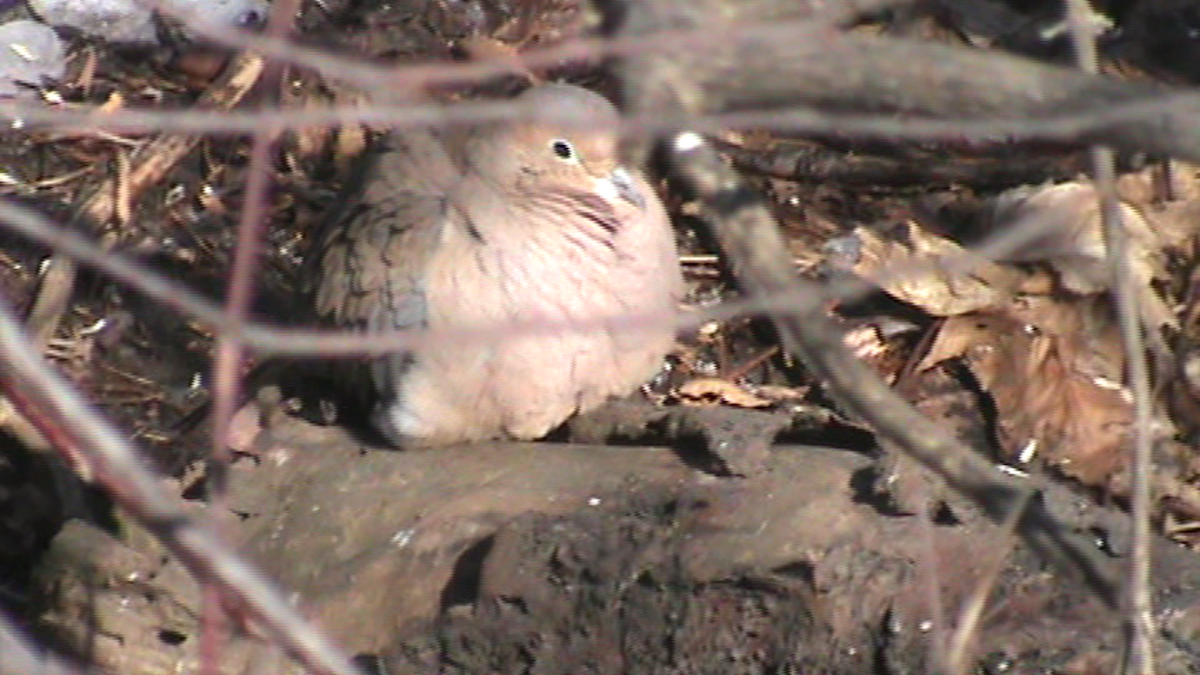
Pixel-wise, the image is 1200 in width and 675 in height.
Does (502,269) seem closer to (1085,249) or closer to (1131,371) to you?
(1085,249)

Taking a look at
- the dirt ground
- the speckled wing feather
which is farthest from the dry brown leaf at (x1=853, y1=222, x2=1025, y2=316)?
the speckled wing feather

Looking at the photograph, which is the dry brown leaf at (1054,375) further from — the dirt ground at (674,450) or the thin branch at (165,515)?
the thin branch at (165,515)

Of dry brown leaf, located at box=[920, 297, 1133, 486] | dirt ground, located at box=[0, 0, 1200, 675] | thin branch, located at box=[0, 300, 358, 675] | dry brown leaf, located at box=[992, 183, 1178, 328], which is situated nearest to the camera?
thin branch, located at box=[0, 300, 358, 675]

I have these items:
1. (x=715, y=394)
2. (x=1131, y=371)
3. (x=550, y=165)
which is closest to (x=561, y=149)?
(x=550, y=165)

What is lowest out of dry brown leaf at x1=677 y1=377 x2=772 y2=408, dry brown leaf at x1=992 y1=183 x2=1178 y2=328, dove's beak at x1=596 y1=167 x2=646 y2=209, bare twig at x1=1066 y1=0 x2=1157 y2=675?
dry brown leaf at x1=677 y1=377 x2=772 y2=408

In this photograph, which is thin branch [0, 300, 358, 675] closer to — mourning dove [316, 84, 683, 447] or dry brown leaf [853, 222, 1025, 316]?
mourning dove [316, 84, 683, 447]

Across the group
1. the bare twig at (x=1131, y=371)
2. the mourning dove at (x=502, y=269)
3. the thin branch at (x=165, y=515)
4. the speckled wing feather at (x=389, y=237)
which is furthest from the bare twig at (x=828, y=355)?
the speckled wing feather at (x=389, y=237)

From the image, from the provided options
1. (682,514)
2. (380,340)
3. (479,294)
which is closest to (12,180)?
(479,294)

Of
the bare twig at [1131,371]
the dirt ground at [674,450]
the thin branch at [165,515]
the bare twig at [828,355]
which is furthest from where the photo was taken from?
the dirt ground at [674,450]
